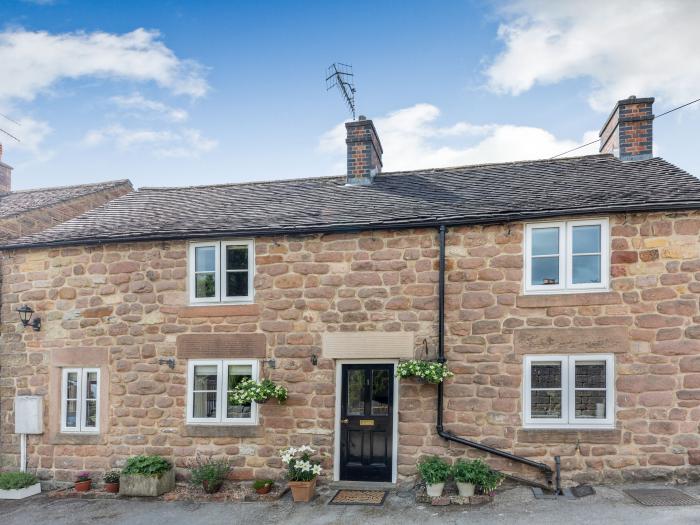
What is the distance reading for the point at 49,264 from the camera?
1002 cm

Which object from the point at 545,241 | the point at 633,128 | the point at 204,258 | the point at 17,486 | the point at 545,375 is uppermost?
the point at 633,128

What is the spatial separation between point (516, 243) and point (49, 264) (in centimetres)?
885

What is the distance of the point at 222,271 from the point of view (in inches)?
371

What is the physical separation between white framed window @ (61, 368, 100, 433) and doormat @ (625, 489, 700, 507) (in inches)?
362

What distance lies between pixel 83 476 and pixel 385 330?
611 centimetres

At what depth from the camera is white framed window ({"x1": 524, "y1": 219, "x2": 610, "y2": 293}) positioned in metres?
8.20

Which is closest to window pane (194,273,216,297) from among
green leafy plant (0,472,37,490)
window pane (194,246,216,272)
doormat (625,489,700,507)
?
window pane (194,246,216,272)

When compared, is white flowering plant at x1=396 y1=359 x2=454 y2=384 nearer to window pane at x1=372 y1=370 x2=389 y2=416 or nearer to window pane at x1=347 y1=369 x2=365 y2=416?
window pane at x1=372 y1=370 x2=389 y2=416

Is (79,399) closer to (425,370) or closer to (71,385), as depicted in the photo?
(71,385)

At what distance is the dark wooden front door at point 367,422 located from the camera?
868 centimetres

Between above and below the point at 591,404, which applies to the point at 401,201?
above

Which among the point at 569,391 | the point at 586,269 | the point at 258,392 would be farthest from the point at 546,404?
the point at 258,392

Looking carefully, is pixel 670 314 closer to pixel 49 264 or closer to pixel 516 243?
pixel 516 243

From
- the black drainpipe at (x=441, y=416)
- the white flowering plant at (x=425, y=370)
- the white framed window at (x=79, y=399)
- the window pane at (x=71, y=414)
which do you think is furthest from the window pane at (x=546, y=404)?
the window pane at (x=71, y=414)
